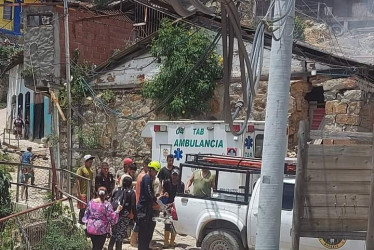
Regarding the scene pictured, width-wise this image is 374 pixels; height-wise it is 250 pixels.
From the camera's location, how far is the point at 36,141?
27797 mm

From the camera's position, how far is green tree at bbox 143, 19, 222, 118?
14844mm

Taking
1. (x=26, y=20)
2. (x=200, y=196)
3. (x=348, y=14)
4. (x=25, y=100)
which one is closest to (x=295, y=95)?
(x=200, y=196)

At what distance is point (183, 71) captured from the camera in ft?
49.5

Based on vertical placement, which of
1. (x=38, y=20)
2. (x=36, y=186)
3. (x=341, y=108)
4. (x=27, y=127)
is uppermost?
(x=38, y=20)

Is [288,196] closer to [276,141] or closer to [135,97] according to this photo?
[276,141]

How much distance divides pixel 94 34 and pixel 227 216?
12.8m

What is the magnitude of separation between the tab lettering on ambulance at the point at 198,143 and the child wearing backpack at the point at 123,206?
3.56 metres

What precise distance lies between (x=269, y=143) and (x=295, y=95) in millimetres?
7902

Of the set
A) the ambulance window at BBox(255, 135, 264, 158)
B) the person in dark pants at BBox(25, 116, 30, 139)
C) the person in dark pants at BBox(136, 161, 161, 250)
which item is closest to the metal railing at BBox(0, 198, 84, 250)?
the person in dark pants at BBox(136, 161, 161, 250)

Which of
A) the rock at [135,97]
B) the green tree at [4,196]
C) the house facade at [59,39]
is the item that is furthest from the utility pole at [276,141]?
the house facade at [59,39]

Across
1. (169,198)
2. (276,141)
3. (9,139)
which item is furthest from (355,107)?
(9,139)

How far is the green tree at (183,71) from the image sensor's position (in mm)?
14844

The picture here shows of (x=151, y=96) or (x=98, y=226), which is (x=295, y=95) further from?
(x=98, y=226)

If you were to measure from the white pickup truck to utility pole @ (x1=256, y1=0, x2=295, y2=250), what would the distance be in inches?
92.3
